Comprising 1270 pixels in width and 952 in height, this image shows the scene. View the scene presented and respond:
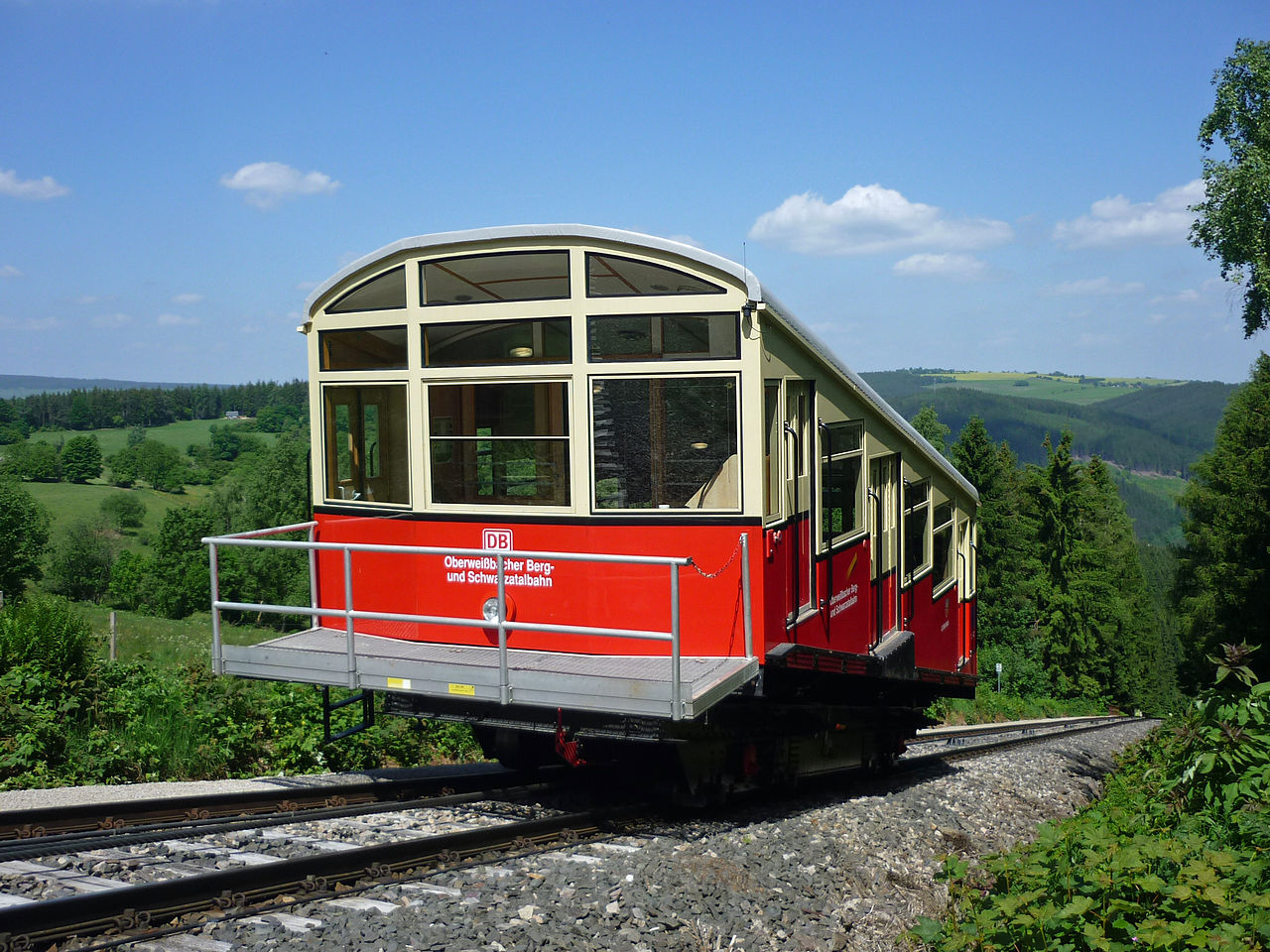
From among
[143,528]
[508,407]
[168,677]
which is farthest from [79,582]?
[508,407]

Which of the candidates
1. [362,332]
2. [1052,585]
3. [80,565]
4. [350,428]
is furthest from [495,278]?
[80,565]

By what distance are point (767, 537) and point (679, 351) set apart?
4.42 feet

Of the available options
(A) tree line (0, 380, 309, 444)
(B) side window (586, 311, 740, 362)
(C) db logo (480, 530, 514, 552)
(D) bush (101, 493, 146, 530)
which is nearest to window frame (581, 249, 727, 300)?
(B) side window (586, 311, 740, 362)

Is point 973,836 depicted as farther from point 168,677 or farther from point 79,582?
point 79,582

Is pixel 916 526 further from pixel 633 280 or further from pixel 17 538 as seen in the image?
pixel 17 538

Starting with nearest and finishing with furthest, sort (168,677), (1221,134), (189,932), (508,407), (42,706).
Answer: (189,932) → (508,407) → (42,706) → (168,677) → (1221,134)

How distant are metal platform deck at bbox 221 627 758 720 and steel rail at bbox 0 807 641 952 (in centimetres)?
87

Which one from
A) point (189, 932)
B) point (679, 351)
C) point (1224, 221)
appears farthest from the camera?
point (1224, 221)

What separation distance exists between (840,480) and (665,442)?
2.07m

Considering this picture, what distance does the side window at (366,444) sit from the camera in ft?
23.9

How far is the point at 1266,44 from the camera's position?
61.2 feet

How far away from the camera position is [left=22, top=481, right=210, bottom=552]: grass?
88188 millimetres

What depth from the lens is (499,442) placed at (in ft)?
22.7

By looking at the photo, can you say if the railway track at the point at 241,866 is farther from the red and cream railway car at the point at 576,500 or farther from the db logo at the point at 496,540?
the db logo at the point at 496,540
